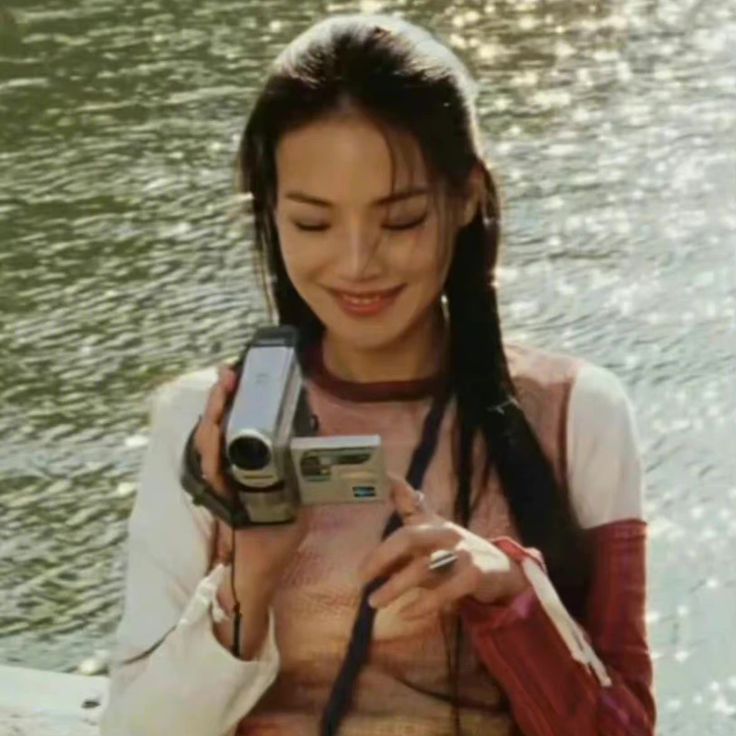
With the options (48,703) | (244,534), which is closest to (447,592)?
(244,534)

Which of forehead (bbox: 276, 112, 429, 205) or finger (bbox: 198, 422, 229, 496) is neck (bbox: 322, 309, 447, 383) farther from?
finger (bbox: 198, 422, 229, 496)

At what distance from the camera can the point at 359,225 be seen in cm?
148

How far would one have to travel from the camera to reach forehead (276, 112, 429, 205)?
147cm

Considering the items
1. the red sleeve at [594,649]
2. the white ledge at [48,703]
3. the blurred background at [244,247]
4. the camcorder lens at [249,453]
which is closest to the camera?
the camcorder lens at [249,453]

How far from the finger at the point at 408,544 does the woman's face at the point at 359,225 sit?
0.22 metres

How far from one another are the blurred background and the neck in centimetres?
157

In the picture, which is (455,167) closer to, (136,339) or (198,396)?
(198,396)

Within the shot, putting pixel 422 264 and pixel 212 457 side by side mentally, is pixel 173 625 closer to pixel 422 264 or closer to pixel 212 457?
pixel 212 457

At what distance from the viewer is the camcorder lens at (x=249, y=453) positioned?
1.28 m

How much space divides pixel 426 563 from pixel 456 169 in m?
0.34

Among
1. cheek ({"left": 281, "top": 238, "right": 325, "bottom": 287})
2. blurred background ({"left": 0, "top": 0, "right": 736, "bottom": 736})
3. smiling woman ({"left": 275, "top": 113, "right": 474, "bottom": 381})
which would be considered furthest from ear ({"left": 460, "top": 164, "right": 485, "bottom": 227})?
blurred background ({"left": 0, "top": 0, "right": 736, "bottom": 736})

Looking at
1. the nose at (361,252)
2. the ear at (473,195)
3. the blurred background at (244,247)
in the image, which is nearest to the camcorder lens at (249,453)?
the nose at (361,252)

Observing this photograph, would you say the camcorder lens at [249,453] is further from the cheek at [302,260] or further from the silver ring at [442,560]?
the cheek at [302,260]

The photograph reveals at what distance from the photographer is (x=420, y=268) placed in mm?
1491
